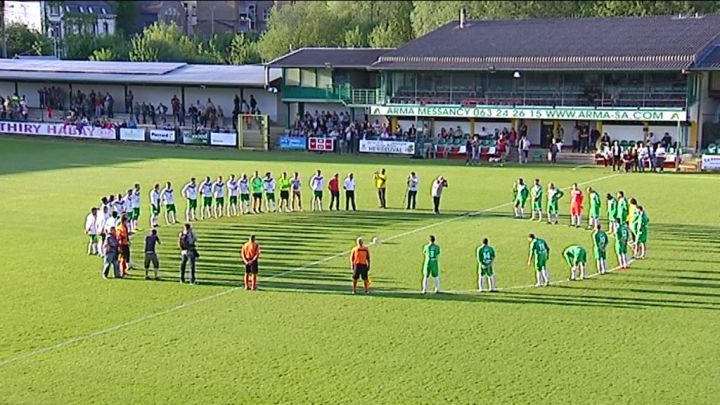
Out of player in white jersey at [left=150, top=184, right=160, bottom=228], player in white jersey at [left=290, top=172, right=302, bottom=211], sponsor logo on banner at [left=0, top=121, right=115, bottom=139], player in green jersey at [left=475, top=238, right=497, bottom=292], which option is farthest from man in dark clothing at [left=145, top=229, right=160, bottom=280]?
sponsor logo on banner at [left=0, top=121, right=115, bottom=139]

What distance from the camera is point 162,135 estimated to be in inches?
2274

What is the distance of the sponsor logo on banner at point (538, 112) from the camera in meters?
47.3

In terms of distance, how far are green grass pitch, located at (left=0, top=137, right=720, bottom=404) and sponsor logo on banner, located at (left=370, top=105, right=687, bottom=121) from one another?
17492 mm

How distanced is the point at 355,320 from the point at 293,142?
3687 cm

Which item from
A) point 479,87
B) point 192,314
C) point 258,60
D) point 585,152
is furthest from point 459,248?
point 258,60

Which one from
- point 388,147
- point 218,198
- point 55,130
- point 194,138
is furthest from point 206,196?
point 55,130

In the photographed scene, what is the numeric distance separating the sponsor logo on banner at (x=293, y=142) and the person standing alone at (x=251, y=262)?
109 ft

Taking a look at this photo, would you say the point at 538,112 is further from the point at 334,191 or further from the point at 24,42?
the point at 24,42

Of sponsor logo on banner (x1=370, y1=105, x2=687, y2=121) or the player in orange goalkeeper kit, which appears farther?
sponsor logo on banner (x1=370, y1=105, x2=687, y2=121)

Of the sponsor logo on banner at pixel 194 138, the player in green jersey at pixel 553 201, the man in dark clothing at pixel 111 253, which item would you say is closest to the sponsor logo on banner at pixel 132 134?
the sponsor logo on banner at pixel 194 138

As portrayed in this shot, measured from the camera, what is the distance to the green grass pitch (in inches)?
565

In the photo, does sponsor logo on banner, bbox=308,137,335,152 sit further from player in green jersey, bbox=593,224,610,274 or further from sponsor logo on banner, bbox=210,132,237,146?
player in green jersey, bbox=593,224,610,274

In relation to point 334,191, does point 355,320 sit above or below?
below

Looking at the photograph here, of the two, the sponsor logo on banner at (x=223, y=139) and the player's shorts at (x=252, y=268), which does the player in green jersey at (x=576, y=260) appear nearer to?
the player's shorts at (x=252, y=268)
